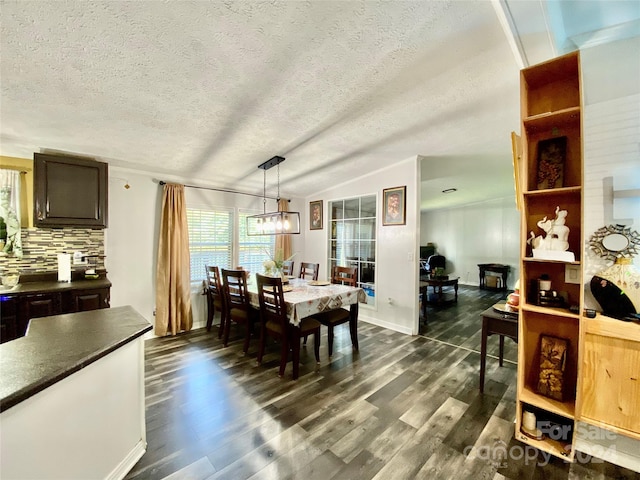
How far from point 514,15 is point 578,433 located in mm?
2659

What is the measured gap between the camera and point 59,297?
250cm

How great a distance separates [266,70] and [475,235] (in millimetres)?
8048

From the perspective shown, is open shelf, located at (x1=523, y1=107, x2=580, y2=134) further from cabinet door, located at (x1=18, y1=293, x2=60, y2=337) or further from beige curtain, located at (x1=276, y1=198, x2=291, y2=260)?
cabinet door, located at (x1=18, y1=293, x2=60, y2=337)

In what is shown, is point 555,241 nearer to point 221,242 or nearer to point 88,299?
point 88,299

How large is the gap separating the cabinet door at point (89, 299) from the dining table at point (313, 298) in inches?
58.6

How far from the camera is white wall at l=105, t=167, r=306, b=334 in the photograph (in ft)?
11.0

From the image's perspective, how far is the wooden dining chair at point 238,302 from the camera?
296cm

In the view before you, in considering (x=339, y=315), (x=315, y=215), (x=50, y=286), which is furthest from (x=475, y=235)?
(x=50, y=286)

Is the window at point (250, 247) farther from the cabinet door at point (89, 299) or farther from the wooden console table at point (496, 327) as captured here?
the wooden console table at point (496, 327)

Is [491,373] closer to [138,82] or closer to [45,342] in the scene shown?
[45,342]

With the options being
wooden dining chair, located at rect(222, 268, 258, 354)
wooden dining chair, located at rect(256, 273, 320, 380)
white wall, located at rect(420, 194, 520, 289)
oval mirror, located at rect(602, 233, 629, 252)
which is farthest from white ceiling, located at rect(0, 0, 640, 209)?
white wall, located at rect(420, 194, 520, 289)

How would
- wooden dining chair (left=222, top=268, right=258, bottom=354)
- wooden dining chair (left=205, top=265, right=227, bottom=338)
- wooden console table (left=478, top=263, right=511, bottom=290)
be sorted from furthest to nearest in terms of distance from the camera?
1. wooden console table (left=478, top=263, right=511, bottom=290)
2. wooden dining chair (left=205, top=265, right=227, bottom=338)
3. wooden dining chair (left=222, top=268, right=258, bottom=354)

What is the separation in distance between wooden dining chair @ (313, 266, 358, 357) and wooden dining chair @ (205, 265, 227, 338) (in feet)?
4.36

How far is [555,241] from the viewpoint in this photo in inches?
64.9
